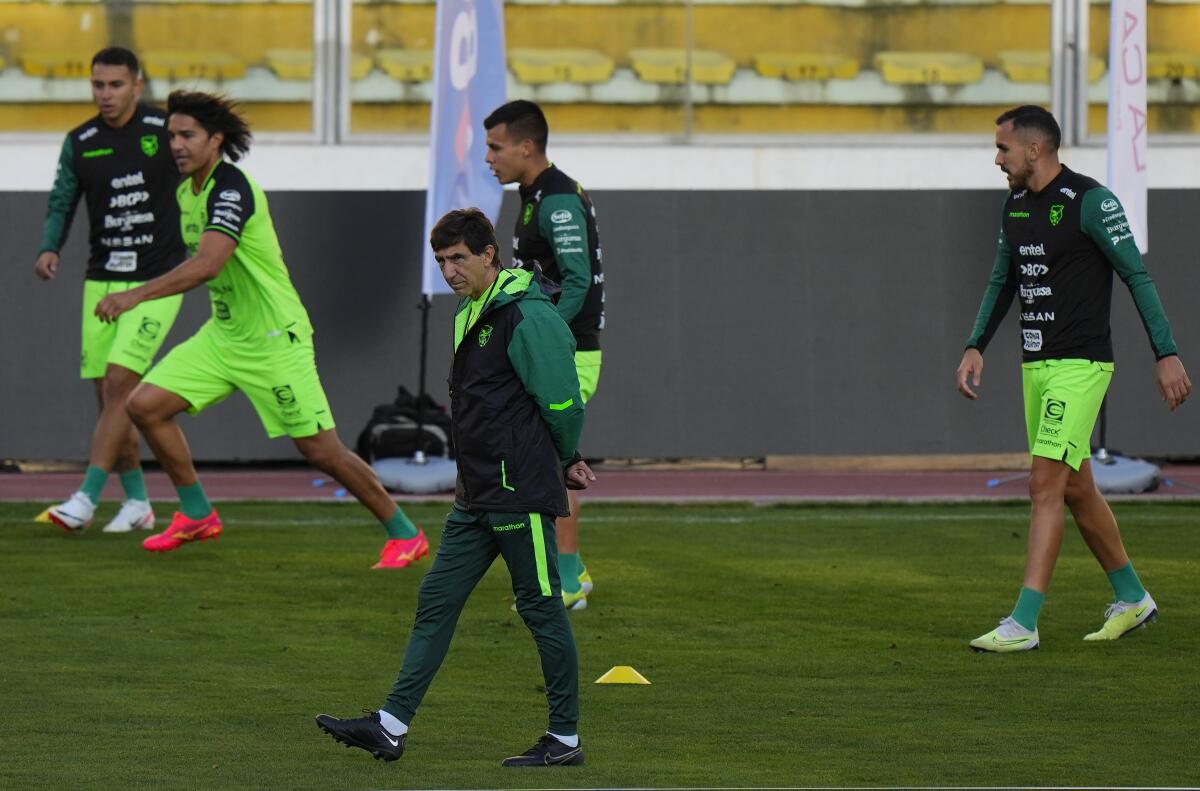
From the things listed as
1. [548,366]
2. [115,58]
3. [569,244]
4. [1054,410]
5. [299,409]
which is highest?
[115,58]

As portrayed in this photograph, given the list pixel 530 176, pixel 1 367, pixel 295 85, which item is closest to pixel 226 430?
pixel 1 367

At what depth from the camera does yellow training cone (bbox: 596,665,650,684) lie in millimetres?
7660

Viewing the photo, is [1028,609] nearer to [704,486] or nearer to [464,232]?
[464,232]

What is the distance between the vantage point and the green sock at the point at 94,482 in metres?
11.2

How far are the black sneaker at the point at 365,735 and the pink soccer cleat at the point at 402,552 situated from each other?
4186 mm

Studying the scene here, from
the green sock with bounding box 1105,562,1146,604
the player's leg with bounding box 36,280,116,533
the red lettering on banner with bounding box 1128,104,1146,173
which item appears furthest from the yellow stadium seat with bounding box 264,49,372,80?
the green sock with bounding box 1105,562,1146,604

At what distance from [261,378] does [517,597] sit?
4146mm

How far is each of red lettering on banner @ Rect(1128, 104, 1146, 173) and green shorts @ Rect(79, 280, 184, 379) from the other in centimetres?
662

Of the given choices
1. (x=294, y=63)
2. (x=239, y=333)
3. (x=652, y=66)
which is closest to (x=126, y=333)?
(x=239, y=333)

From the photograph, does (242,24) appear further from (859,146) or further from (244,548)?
(244,548)

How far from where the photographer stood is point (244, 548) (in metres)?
11.3

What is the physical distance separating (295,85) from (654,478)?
424 cm

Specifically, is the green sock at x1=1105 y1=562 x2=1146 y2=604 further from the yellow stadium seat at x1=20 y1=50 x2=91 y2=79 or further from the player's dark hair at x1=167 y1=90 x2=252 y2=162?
the yellow stadium seat at x1=20 y1=50 x2=91 y2=79

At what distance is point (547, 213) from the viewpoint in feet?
29.7
